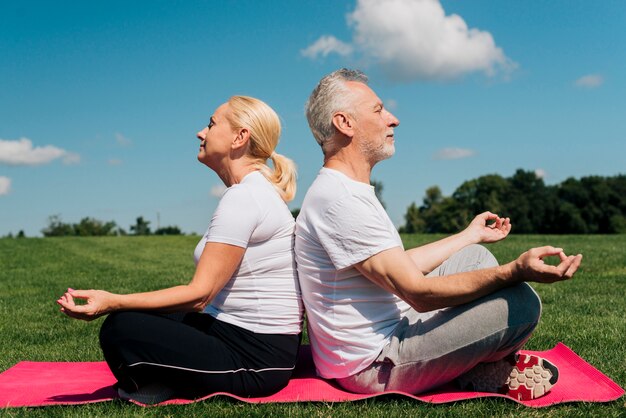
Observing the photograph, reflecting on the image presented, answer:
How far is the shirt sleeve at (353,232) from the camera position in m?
3.36

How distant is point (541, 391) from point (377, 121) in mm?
1859

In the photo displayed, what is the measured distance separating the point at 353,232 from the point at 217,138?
108 centimetres

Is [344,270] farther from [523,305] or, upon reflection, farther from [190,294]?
[523,305]

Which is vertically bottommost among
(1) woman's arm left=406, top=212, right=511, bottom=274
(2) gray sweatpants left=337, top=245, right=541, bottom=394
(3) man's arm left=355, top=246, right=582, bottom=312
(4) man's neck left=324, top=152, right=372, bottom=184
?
(2) gray sweatpants left=337, top=245, right=541, bottom=394

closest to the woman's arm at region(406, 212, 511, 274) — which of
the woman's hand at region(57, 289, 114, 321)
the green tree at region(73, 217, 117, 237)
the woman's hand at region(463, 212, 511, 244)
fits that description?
the woman's hand at region(463, 212, 511, 244)

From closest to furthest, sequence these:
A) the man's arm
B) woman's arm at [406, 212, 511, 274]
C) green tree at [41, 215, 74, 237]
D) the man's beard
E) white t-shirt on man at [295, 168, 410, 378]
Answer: the man's arm, white t-shirt on man at [295, 168, 410, 378], the man's beard, woman's arm at [406, 212, 511, 274], green tree at [41, 215, 74, 237]

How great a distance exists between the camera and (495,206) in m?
76.2

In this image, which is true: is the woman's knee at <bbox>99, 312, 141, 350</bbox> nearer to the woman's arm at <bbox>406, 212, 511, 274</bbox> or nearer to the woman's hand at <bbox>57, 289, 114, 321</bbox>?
the woman's hand at <bbox>57, 289, 114, 321</bbox>

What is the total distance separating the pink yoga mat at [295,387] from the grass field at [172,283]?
7 centimetres

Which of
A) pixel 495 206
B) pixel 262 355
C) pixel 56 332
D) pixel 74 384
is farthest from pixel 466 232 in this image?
pixel 495 206

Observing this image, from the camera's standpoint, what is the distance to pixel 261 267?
3.71m

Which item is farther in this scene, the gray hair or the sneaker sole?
the sneaker sole

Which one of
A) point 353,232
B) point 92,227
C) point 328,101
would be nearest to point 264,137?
point 328,101

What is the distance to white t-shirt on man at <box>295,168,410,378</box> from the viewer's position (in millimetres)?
3396
